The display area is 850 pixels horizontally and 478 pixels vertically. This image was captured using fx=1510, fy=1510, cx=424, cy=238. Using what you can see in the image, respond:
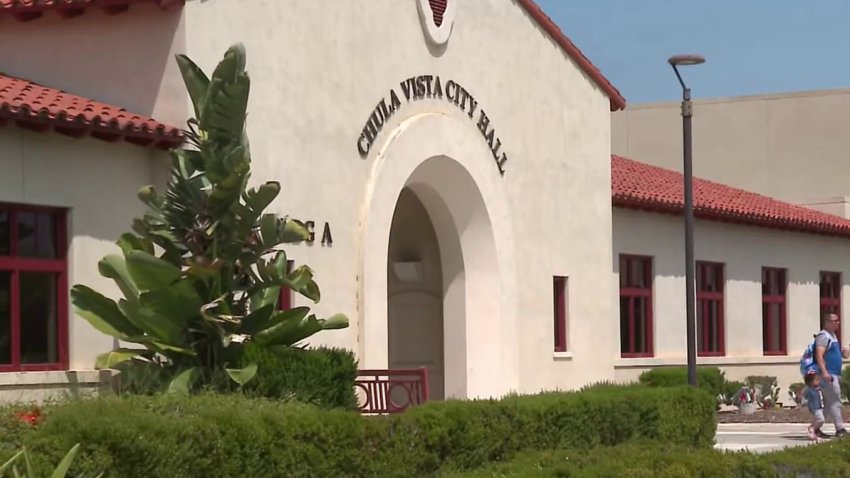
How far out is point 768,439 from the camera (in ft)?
77.9

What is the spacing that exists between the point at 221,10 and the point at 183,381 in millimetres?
5311

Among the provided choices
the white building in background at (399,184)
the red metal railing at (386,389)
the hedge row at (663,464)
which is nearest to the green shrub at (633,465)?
the hedge row at (663,464)

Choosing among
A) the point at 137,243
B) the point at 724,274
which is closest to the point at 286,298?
the point at 137,243

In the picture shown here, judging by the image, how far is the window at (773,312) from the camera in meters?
35.2

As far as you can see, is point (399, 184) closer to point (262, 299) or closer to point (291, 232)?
point (291, 232)

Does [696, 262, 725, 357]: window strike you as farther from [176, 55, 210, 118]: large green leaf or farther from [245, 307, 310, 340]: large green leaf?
[176, 55, 210, 118]: large green leaf

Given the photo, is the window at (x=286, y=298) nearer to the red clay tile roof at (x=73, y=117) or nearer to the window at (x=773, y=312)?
the red clay tile roof at (x=73, y=117)

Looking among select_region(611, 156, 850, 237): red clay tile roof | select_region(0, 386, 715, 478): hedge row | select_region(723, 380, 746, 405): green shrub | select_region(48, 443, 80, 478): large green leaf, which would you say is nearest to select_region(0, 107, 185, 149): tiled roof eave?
select_region(0, 386, 715, 478): hedge row

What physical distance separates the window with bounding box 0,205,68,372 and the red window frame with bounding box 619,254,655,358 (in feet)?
50.5

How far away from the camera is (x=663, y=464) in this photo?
14281 mm

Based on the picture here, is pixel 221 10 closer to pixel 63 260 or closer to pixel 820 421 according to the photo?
pixel 63 260

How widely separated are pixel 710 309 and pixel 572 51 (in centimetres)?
876

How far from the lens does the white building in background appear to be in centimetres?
1612

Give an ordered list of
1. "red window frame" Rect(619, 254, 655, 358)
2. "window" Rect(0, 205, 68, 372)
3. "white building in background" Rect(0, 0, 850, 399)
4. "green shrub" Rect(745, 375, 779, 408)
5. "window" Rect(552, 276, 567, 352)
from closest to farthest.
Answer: "window" Rect(0, 205, 68, 372) → "white building in background" Rect(0, 0, 850, 399) → "window" Rect(552, 276, 567, 352) → "red window frame" Rect(619, 254, 655, 358) → "green shrub" Rect(745, 375, 779, 408)
